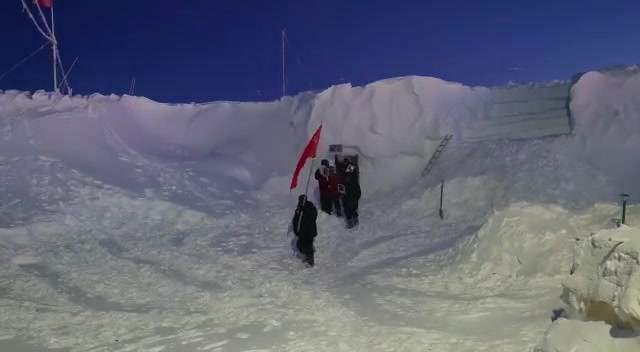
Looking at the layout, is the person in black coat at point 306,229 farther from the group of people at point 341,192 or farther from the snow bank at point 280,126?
the snow bank at point 280,126

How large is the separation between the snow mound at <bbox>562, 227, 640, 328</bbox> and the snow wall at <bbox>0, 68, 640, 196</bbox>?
694cm

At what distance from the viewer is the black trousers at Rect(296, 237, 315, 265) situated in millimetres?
8508

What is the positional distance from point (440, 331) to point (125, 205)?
6.74m

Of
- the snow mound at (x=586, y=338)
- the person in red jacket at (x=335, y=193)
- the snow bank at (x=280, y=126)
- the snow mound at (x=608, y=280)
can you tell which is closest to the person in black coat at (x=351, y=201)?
the person in red jacket at (x=335, y=193)

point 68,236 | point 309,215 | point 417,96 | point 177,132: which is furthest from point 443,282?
point 177,132

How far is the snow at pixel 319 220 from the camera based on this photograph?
557cm

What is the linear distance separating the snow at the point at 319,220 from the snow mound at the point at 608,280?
26mm

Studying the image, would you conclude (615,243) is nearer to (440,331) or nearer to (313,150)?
(440,331)

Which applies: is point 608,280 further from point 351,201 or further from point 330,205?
point 330,205

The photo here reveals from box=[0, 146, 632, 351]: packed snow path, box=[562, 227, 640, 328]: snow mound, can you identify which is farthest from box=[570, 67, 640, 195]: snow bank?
box=[562, 227, 640, 328]: snow mound

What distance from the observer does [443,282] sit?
278 inches

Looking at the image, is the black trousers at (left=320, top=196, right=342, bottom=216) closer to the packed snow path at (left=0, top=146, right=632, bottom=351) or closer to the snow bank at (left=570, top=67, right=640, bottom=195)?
the packed snow path at (left=0, top=146, right=632, bottom=351)

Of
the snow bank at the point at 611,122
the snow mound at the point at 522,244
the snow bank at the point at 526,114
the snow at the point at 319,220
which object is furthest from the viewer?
the snow bank at the point at 526,114

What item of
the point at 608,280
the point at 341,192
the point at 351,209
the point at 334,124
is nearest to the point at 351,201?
the point at 351,209
